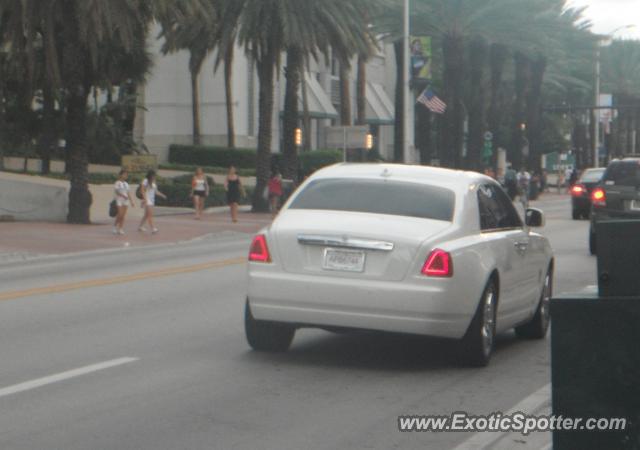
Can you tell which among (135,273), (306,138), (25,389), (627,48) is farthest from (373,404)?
(627,48)

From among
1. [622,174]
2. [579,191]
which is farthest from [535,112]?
[622,174]

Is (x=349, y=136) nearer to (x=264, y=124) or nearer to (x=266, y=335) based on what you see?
(x=264, y=124)

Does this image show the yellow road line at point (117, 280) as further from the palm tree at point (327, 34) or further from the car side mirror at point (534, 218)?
the palm tree at point (327, 34)

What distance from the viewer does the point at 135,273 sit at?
20141 millimetres

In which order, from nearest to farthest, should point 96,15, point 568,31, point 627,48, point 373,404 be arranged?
point 373,404, point 96,15, point 568,31, point 627,48

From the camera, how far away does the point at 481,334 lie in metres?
10.6

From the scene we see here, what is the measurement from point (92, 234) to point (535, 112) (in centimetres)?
4951

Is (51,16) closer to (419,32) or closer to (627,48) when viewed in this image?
(419,32)

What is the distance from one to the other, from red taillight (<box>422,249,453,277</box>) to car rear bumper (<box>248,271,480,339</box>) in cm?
6

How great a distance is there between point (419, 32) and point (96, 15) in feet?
91.2

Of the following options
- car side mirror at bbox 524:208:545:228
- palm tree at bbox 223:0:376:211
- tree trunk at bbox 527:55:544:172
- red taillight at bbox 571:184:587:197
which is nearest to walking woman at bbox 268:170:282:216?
palm tree at bbox 223:0:376:211

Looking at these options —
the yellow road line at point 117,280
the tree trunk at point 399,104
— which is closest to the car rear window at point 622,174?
the yellow road line at point 117,280

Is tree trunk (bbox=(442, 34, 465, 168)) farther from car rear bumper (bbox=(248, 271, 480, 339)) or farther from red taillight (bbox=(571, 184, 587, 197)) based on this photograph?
car rear bumper (bbox=(248, 271, 480, 339))

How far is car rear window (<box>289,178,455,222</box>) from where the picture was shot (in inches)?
432
